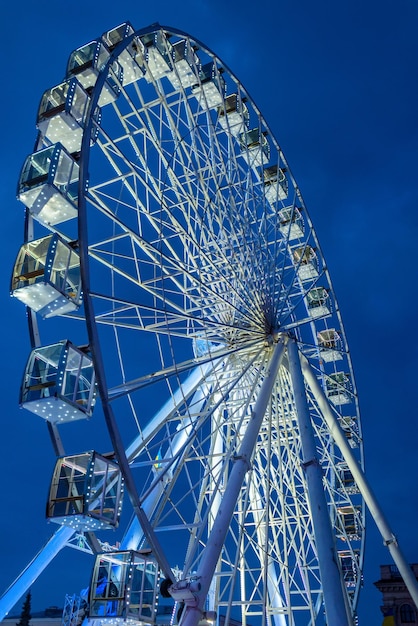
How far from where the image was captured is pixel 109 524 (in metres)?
A: 12.0

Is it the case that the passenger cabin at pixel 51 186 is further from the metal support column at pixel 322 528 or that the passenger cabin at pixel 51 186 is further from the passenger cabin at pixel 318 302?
the passenger cabin at pixel 318 302

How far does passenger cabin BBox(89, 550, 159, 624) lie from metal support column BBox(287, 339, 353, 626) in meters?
2.97

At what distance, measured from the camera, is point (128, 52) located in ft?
54.3

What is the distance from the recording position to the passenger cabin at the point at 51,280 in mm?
12586

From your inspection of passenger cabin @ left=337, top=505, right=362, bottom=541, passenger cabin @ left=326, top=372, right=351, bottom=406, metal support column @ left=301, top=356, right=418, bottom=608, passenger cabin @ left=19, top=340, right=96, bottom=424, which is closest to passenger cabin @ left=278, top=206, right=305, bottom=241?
passenger cabin @ left=326, top=372, right=351, bottom=406

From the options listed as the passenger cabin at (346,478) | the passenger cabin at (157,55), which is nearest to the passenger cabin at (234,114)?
the passenger cabin at (157,55)

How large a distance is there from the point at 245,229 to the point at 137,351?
277 ft

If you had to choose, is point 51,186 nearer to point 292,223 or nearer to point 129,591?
point 129,591

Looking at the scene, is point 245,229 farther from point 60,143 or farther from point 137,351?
point 137,351

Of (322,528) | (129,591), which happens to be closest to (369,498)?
(322,528)

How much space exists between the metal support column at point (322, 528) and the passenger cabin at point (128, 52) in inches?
348

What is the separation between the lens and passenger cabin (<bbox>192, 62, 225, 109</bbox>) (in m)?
20.4

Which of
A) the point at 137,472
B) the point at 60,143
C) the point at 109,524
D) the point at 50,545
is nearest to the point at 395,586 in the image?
the point at 137,472

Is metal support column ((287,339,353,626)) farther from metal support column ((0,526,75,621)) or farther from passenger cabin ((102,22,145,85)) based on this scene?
passenger cabin ((102,22,145,85))
